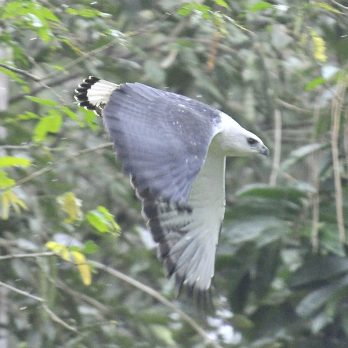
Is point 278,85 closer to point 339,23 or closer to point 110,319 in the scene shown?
point 339,23

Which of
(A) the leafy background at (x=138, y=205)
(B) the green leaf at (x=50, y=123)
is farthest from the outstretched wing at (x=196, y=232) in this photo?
(B) the green leaf at (x=50, y=123)

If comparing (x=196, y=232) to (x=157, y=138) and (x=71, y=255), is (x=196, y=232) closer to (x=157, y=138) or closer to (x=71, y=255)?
(x=71, y=255)

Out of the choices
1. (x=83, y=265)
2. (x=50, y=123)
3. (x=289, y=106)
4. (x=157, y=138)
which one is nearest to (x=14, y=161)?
(x=50, y=123)

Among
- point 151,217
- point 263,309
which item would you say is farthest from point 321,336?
point 151,217

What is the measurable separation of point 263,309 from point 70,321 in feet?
3.05

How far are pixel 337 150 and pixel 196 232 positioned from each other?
79 cm

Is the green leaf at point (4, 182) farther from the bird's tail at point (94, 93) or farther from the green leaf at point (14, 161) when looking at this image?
the bird's tail at point (94, 93)

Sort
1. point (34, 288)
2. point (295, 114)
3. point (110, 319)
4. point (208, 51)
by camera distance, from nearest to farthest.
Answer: point (34, 288)
point (110, 319)
point (208, 51)
point (295, 114)

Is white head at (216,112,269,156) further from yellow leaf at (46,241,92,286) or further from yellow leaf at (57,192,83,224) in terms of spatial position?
yellow leaf at (46,241,92,286)

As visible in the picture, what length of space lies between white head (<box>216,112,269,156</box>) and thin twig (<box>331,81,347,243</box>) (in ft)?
1.41

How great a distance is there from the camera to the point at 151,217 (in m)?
4.42

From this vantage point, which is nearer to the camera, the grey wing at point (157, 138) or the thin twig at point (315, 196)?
the grey wing at point (157, 138)

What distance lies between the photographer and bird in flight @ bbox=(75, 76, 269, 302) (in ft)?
12.4

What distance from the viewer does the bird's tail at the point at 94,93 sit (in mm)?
4371
